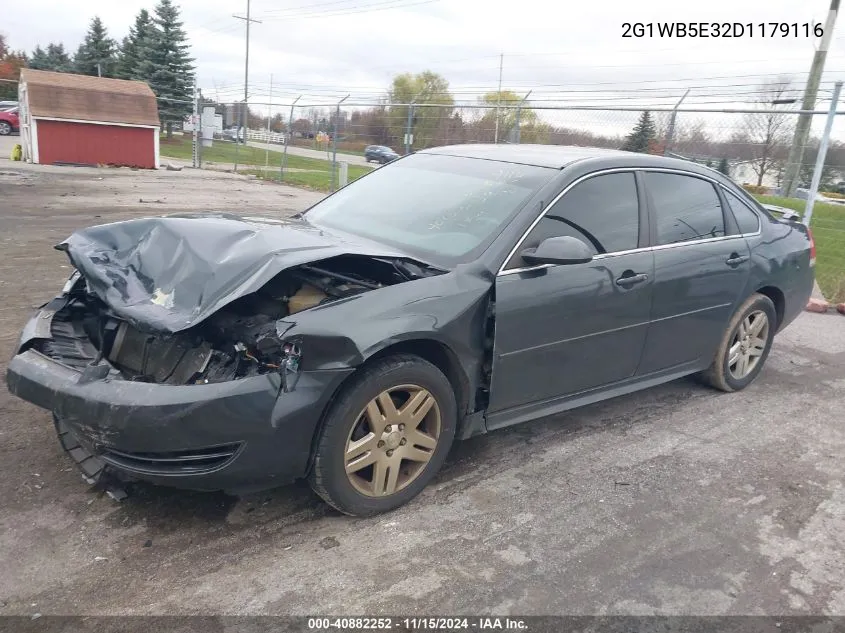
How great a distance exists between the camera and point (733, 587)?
287cm

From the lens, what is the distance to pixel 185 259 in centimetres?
327

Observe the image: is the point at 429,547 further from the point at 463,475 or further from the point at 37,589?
the point at 37,589

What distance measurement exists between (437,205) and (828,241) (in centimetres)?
960

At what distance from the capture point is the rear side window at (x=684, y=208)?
14.0ft

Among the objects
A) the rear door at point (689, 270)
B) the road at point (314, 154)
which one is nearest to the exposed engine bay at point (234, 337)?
the rear door at point (689, 270)

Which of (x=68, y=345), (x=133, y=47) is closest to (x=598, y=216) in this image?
(x=68, y=345)

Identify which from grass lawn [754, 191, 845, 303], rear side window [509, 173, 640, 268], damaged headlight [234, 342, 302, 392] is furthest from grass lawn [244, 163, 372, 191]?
damaged headlight [234, 342, 302, 392]

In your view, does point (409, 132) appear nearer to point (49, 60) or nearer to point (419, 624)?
point (419, 624)

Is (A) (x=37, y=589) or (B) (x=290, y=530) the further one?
(B) (x=290, y=530)

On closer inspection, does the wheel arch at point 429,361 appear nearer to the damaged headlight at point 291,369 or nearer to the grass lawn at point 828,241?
the damaged headlight at point 291,369

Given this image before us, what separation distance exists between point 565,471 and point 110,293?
250 cm

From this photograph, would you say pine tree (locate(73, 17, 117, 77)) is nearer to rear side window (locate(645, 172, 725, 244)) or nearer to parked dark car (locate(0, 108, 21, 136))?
parked dark car (locate(0, 108, 21, 136))

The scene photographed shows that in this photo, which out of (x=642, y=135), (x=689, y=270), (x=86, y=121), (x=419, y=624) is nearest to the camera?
(x=419, y=624)

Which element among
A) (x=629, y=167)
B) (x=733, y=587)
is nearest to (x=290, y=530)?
(x=733, y=587)
